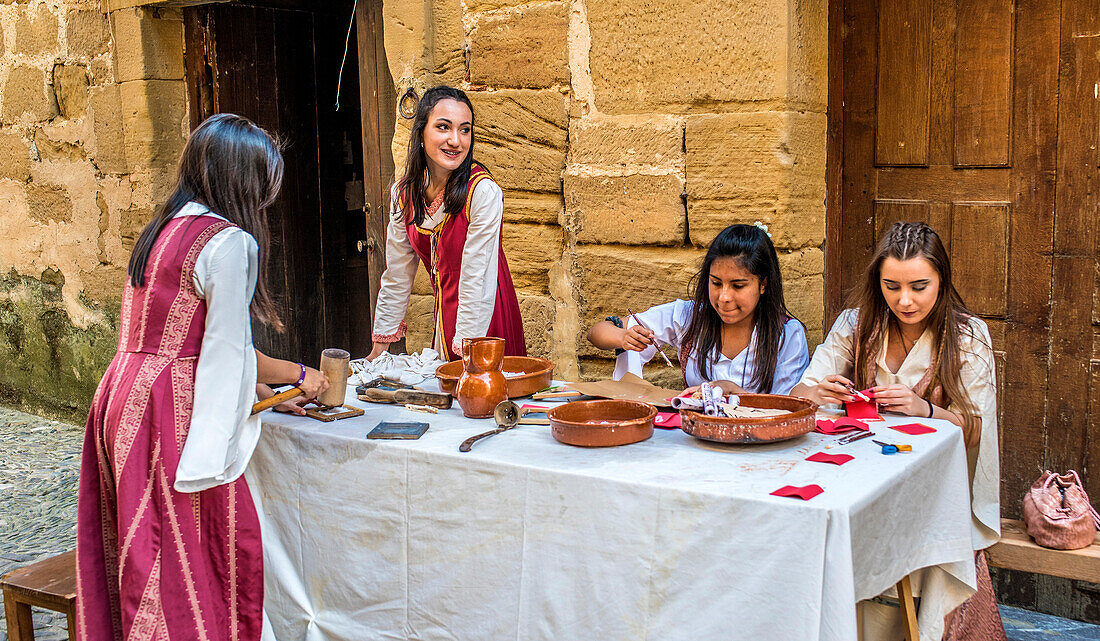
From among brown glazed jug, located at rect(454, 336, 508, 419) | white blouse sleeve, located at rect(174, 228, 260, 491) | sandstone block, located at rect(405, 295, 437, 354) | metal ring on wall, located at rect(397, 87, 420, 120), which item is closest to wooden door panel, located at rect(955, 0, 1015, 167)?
brown glazed jug, located at rect(454, 336, 508, 419)

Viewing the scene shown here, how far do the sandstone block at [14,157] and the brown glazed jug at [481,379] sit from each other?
4.53 metres

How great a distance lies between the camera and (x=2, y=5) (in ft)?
18.9

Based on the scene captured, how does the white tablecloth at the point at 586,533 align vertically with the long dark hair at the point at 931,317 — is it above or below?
below

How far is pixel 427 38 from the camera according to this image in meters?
3.96

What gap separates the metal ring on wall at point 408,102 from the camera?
3992mm

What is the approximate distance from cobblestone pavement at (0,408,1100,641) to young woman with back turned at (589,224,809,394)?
1195 millimetres

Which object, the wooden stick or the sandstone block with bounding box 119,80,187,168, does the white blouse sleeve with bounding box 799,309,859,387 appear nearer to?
the wooden stick

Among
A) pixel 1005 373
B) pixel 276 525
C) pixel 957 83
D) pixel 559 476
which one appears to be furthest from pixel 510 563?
pixel 957 83

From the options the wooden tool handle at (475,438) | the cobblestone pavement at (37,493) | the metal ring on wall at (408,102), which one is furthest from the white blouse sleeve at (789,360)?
the cobblestone pavement at (37,493)

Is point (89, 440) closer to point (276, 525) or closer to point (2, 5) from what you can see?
point (276, 525)

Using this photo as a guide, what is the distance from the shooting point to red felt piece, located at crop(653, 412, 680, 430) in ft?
7.73

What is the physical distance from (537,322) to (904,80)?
162 cm

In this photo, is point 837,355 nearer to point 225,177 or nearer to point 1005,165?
point 1005,165

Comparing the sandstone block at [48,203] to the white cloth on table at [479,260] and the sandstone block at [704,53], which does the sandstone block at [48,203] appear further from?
the sandstone block at [704,53]
